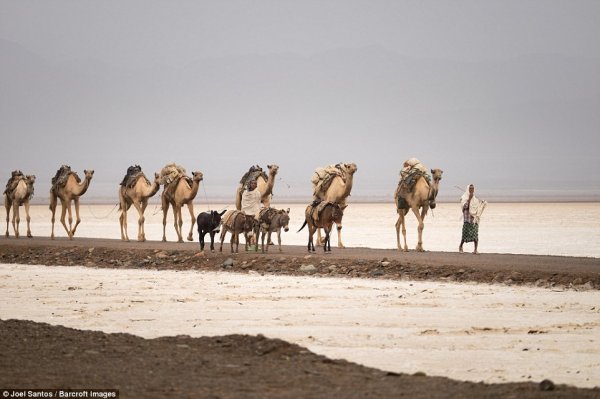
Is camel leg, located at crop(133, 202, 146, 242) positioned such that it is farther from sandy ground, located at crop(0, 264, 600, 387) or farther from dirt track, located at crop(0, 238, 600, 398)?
dirt track, located at crop(0, 238, 600, 398)

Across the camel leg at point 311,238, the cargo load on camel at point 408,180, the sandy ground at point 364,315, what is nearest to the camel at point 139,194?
the camel leg at point 311,238

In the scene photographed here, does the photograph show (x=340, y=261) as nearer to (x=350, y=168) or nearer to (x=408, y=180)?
(x=408, y=180)

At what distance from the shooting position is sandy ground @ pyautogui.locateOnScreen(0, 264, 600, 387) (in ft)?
43.8

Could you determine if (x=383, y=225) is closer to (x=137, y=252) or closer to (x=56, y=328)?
(x=137, y=252)

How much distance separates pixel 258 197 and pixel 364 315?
8566 millimetres

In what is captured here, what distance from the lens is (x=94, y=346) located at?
13344 mm

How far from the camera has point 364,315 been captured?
17.1 m

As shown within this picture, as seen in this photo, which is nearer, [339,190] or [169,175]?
[339,190]

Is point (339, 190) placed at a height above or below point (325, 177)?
below

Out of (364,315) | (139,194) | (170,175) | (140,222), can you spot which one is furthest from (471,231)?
(139,194)

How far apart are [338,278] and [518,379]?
1041 cm

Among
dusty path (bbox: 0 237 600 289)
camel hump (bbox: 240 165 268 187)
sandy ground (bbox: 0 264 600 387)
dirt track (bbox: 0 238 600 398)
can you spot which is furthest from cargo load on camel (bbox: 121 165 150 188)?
dirt track (bbox: 0 238 600 398)

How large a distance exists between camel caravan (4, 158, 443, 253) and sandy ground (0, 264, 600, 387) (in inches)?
75.6

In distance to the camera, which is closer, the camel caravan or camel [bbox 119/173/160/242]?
the camel caravan
